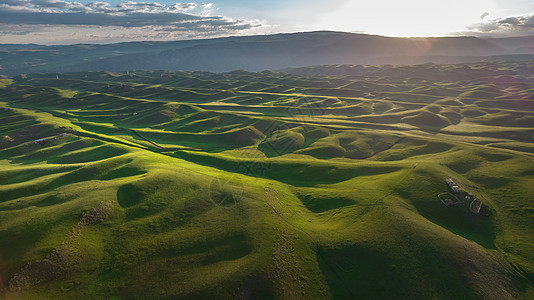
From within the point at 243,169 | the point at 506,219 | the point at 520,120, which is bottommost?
the point at 243,169

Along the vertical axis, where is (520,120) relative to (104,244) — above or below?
above

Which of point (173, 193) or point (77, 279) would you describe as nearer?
point (77, 279)

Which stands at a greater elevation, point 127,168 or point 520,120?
point 520,120

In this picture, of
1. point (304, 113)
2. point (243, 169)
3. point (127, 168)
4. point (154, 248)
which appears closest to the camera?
point (154, 248)

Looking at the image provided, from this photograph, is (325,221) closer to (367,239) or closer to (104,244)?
(367,239)

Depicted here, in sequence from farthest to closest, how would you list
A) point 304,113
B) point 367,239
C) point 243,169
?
point 304,113
point 243,169
point 367,239

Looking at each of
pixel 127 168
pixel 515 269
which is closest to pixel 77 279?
pixel 127 168

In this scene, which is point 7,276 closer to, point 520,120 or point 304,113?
point 304,113

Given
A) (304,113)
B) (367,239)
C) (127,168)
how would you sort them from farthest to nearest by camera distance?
1. (304,113)
2. (127,168)
3. (367,239)

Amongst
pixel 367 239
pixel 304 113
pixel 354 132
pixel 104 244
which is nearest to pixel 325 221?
pixel 367 239
